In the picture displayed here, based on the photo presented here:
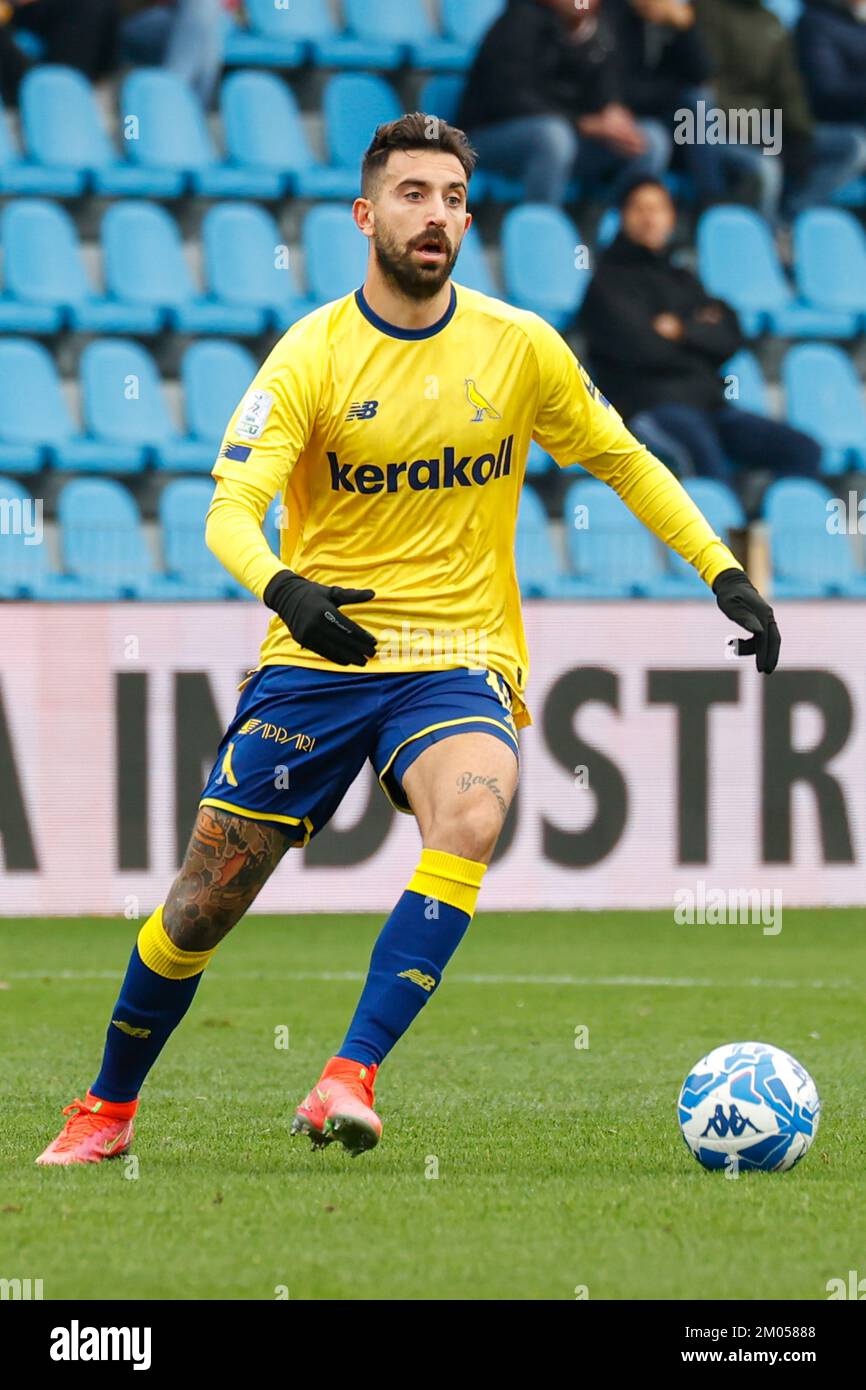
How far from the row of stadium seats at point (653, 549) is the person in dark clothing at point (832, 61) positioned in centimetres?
347

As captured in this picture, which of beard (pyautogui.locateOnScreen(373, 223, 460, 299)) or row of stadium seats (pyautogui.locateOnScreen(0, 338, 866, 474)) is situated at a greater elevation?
row of stadium seats (pyautogui.locateOnScreen(0, 338, 866, 474))

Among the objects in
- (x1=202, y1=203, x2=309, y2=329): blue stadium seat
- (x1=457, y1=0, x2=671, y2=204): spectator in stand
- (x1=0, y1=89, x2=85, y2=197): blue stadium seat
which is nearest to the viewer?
(x1=0, y1=89, x2=85, y2=197): blue stadium seat

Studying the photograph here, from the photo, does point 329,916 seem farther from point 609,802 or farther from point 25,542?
point 25,542

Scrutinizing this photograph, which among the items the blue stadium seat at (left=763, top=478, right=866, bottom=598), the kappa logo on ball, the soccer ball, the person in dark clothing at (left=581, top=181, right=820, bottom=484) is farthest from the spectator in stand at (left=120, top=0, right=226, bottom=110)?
the soccer ball

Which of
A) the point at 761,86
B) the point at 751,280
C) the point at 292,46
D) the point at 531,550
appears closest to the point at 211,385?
the point at 531,550

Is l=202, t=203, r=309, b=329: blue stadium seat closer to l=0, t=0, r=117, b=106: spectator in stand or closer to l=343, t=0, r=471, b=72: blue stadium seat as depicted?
l=0, t=0, r=117, b=106: spectator in stand

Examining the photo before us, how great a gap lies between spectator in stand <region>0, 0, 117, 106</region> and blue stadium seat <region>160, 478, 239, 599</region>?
3253mm

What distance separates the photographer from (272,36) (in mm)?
15148

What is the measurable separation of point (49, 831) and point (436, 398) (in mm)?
6148

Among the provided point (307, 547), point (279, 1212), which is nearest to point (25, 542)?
point (307, 547)

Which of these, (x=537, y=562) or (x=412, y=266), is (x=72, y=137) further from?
(x=412, y=266)

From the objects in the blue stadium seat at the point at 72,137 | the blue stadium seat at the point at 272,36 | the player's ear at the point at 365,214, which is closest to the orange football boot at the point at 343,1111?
the player's ear at the point at 365,214

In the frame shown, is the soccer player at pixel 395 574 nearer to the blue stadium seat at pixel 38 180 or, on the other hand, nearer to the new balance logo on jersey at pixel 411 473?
the new balance logo on jersey at pixel 411 473

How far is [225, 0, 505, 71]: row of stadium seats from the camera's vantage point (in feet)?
49.6
